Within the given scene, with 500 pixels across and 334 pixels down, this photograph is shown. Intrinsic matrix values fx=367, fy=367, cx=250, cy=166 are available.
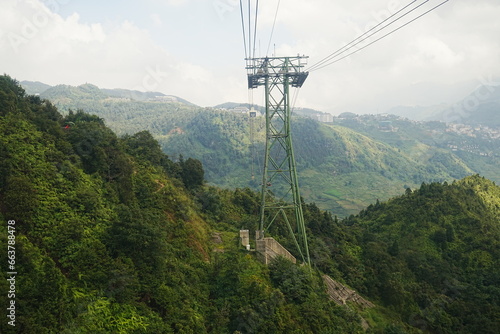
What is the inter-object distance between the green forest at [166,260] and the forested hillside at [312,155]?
187 feet

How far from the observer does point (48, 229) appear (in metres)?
13.1

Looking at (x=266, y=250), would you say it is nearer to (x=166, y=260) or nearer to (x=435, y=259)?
(x=166, y=260)

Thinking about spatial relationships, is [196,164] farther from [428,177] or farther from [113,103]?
[113,103]

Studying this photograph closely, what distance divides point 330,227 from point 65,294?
994 inches

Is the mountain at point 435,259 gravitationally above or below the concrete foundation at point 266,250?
below

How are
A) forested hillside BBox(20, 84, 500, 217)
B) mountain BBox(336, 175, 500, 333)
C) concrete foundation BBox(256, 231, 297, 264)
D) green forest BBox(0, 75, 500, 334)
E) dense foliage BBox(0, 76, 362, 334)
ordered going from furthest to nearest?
forested hillside BBox(20, 84, 500, 217) < mountain BBox(336, 175, 500, 333) < concrete foundation BBox(256, 231, 297, 264) < green forest BBox(0, 75, 500, 334) < dense foliage BBox(0, 76, 362, 334)

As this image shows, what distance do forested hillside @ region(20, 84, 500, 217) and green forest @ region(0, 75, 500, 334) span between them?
5714 cm

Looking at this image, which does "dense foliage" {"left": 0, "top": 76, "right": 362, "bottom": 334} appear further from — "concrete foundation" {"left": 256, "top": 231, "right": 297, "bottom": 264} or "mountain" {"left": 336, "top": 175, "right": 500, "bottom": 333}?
"mountain" {"left": 336, "top": 175, "right": 500, "bottom": 333}

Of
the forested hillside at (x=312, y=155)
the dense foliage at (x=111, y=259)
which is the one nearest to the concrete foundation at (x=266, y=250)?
the dense foliage at (x=111, y=259)

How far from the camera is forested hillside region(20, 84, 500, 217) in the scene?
10675cm

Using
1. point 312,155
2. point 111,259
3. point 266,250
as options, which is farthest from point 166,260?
point 312,155

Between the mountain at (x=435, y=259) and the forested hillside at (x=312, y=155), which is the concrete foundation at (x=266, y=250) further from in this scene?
the forested hillside at (x=312, y=155)

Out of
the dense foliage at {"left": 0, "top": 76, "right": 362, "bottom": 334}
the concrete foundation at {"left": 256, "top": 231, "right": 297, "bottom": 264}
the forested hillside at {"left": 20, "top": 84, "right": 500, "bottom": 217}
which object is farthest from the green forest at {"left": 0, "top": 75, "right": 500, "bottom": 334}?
the forested hillside at {"left": 20, "top": 84, "right": 500, "bottom": 217}

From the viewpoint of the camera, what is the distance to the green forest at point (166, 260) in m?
11.8
